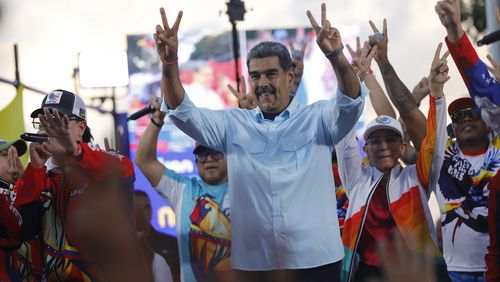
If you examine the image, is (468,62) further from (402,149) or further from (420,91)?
(420,91)

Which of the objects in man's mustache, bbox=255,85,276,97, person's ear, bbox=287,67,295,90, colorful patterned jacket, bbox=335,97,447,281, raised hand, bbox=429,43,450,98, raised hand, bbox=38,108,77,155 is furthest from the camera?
raised hand, bbox=429,43,450,98

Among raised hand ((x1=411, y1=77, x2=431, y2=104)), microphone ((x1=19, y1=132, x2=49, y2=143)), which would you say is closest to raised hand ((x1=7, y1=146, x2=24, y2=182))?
microphone ((x1=19, y1=132, x2=49, y2=143))

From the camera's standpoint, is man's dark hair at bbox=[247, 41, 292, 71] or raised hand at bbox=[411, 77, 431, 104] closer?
man's dark hair at bbox=[247, 41, 292, 71]

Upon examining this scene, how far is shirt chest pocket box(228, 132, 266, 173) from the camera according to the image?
3.97 meters

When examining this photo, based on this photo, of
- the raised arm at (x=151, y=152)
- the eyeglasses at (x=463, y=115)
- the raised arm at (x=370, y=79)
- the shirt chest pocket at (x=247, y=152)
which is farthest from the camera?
the raised arm at (x=151, y=152)

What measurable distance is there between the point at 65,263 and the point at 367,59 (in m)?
2.25

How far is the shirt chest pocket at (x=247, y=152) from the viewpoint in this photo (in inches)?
156

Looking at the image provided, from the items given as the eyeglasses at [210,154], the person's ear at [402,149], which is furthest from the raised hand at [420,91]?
the eyeglasses at [210,154]

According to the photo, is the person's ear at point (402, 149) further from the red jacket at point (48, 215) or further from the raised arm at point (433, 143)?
the red jacket at point (48, 215)

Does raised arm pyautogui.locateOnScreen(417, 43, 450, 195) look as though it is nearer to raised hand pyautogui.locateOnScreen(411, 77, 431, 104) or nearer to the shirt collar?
the shirt collar

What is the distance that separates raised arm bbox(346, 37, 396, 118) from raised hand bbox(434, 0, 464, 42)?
0.98m

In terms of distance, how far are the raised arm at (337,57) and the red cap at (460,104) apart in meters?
1.93

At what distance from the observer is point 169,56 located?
12.4 feet

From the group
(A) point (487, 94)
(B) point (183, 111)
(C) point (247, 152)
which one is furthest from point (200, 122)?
(A) point (487, 94)
